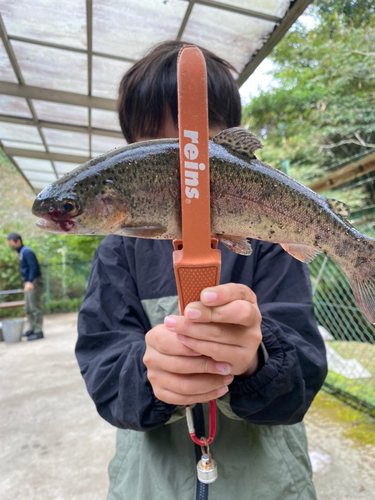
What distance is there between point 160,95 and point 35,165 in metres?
7.74

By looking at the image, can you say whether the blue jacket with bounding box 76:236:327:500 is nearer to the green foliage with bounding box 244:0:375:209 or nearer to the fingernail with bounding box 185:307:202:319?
the fingernail with bounding box 185:307:202:319

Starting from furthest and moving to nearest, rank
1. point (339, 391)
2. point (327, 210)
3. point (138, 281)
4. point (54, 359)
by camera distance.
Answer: point (54, 359), point (339, 391), point (138, 281), point (327, 210)

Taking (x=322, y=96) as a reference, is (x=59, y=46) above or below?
below

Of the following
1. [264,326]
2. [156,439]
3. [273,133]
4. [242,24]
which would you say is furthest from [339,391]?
[273,133]

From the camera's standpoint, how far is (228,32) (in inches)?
146

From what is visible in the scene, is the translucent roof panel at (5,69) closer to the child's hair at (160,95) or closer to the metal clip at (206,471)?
the child's hair at (160,95)

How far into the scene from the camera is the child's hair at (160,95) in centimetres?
130

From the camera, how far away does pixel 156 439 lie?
144 cm

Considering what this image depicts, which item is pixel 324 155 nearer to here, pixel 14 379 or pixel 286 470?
pixel 14 379

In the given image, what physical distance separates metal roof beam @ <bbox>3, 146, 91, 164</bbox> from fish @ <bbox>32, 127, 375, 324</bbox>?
22.7 ft

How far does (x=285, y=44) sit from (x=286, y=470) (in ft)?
47.0

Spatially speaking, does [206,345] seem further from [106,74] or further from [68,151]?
[68,151]

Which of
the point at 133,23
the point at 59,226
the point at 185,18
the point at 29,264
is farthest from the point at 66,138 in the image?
the point at 59,226

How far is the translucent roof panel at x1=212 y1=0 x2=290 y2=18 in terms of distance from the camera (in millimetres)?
3258
